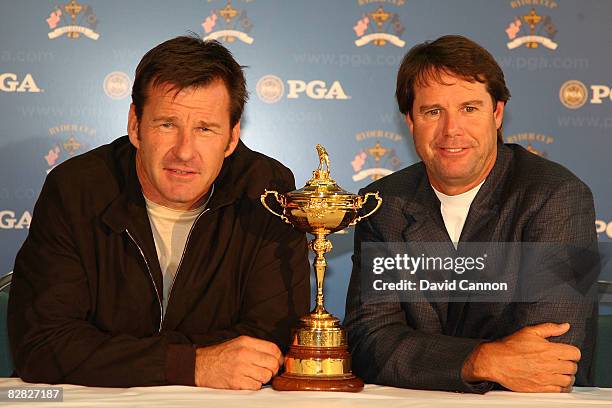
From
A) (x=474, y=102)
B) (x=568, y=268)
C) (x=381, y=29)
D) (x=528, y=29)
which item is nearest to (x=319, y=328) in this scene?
(x=568, y=268)

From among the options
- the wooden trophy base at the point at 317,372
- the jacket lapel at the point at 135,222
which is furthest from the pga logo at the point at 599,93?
the wooden trophy base at the point at 317,372

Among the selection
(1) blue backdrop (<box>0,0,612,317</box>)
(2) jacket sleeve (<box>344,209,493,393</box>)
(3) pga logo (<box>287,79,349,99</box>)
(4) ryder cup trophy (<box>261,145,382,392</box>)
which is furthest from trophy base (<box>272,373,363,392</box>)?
(3) pga logo (<box>287,79,349,99</box>)

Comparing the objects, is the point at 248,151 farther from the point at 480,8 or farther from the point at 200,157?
the point at 480,8

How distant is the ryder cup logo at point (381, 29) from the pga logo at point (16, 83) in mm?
1583

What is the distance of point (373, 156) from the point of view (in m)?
4.66

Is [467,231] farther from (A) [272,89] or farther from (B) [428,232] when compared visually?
(A) [272,89]

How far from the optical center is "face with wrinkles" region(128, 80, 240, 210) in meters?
2.57

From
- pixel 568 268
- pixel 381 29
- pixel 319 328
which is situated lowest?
pixel 319 328

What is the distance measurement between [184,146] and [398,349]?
77 centimetres

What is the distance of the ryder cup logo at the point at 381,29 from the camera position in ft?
15.4

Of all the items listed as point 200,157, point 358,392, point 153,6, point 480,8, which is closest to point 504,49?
point 480,8

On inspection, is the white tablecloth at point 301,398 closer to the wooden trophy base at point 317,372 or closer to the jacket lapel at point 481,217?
the wooden trophy base at point 317,372

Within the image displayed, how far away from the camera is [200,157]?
8.47 feet

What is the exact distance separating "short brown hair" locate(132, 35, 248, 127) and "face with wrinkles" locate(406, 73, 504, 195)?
541 millimetres
